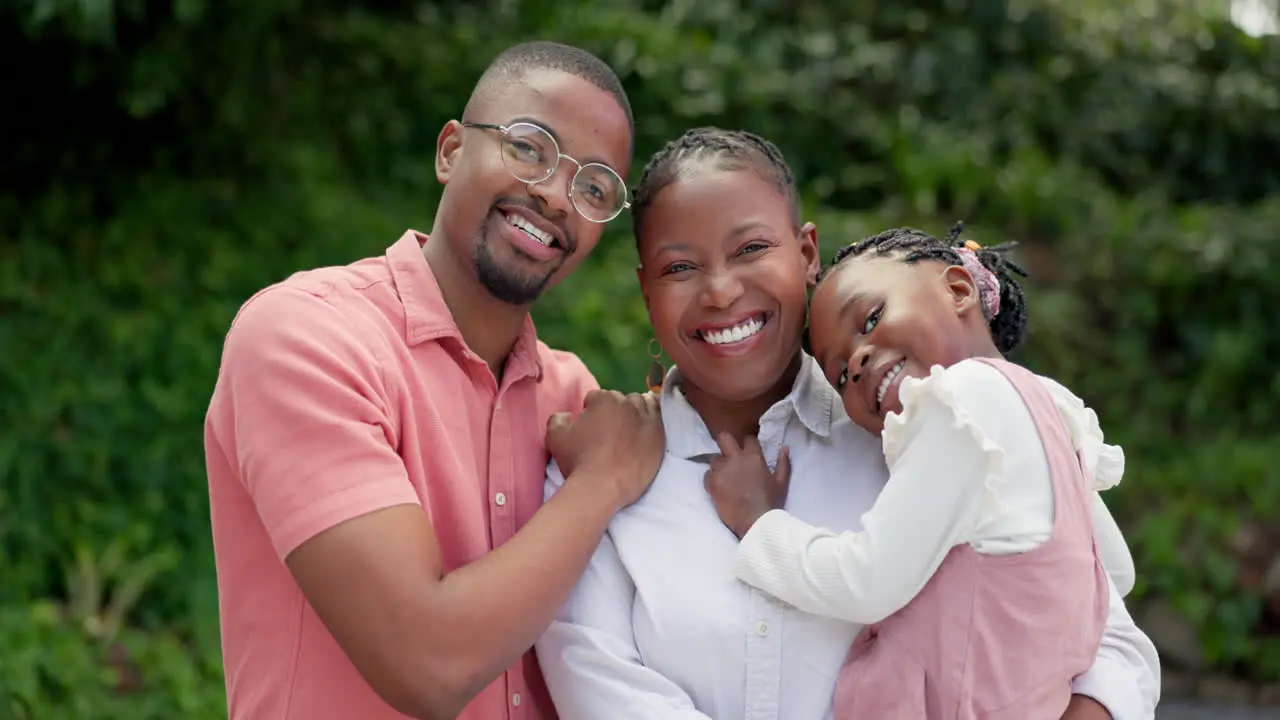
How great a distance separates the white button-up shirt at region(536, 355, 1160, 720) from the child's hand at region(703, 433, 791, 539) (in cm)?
4

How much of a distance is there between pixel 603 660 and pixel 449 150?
3.77ft

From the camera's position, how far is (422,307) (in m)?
2.51

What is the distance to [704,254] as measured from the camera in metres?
2.60

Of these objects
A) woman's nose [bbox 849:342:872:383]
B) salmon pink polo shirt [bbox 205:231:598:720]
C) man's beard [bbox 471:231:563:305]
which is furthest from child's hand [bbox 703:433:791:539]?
man's beard [bbox 471:231:563:305]

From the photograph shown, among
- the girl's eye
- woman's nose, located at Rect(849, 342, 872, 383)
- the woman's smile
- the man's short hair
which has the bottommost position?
the woman's smile

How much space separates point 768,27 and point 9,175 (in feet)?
16.7

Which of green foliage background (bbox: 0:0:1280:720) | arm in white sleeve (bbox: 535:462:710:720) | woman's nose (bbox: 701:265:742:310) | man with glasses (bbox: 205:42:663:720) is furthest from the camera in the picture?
green foliage background (bbox: 0:0:1280:720)

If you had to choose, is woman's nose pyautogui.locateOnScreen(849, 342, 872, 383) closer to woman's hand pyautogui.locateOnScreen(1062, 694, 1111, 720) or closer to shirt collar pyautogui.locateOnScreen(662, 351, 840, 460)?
shirt collar pyautogui.locateOnScreen(662, 351, 840, 460)

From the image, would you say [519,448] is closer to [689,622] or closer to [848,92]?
[689,622]

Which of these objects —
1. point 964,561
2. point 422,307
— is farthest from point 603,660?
point 422,307

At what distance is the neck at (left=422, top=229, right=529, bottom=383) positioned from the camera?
2.62 meters

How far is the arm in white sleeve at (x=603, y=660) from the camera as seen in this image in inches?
89.0

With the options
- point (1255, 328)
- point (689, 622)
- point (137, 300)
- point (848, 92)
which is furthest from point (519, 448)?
point (848, 92)

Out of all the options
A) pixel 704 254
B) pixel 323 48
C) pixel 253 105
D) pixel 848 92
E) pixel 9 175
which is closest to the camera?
pixel 704 254
